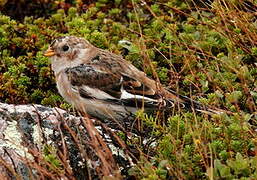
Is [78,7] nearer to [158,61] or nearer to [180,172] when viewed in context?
[158,61]

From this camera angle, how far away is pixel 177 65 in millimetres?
6809

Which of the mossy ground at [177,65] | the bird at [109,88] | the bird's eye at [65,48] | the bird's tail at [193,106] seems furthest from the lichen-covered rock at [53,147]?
the bird's eye at [65,48]

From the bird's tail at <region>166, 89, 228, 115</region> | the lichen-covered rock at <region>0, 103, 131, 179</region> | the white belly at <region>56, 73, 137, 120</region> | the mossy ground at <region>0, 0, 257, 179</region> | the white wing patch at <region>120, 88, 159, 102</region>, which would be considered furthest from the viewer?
the white belly at <region>56, 73, 137, 120</region>

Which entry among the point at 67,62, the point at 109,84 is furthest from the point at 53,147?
the point at 67,62

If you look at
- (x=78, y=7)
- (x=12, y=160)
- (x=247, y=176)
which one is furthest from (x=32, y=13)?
(x=247, y=176)

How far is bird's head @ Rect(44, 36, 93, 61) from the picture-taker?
6344mm

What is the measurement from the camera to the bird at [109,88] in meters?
5.65

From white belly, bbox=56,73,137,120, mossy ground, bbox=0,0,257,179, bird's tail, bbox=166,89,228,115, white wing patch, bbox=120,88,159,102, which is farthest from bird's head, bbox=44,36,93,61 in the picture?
bird's tail, bbox=166,89,228,115

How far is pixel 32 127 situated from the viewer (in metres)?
5.22

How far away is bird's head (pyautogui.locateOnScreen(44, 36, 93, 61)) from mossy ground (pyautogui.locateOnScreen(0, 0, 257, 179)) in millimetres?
350

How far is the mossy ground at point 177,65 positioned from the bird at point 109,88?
153 millimetres

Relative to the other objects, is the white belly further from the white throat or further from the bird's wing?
the white throat

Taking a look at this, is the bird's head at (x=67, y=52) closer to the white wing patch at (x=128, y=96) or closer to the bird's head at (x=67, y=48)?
the bird's head at (x=67, y=48)

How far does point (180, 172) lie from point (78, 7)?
13.0 ft
